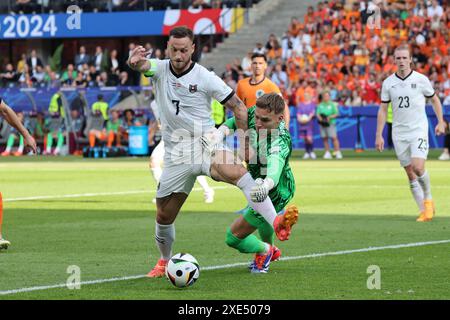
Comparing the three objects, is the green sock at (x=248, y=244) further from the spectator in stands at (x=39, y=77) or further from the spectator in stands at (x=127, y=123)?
the spectator in stands at (x=39, y=77)

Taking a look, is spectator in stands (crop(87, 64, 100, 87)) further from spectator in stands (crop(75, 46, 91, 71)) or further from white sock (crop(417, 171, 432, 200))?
white sock (crop(417, 171, 432, 200))

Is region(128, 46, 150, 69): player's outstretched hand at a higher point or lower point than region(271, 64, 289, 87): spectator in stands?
higher

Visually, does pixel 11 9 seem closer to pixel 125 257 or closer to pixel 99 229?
pixel 99 229

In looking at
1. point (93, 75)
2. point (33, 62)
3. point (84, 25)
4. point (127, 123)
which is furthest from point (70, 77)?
point (127, 123)

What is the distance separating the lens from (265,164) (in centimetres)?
1125

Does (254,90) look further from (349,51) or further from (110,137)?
(349,51)

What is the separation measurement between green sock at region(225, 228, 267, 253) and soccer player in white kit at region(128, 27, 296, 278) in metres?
0.61

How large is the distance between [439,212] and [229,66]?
87.8ft

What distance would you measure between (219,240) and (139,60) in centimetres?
418

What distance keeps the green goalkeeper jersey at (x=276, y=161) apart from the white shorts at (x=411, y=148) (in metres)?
6.25

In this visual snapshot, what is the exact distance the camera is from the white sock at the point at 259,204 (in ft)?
34.7

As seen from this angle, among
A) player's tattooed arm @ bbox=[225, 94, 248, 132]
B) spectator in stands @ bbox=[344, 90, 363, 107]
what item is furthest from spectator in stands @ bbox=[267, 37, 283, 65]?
player's tattooed arm @ bbox=[225, 94, 248, 132]

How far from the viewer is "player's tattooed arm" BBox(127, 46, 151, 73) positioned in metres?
10.9

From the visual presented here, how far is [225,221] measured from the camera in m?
17.2
